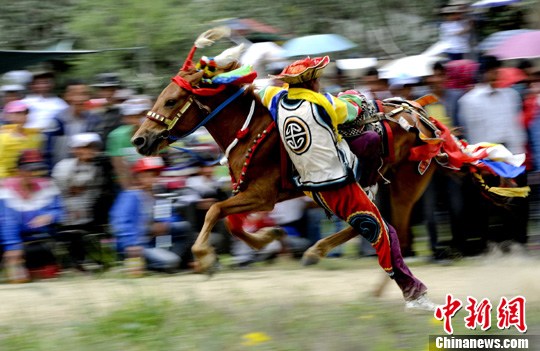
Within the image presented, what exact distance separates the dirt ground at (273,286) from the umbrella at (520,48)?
2428mm

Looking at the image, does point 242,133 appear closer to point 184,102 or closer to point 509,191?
point 184,102

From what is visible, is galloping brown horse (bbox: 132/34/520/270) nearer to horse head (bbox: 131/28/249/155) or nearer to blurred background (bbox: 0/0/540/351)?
horse head (bbox: 131/28/249/155)

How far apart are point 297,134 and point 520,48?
483 cm

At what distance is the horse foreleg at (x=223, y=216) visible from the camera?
7375 millimetres

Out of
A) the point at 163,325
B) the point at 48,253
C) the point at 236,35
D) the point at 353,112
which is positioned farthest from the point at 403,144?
the point at 236,35

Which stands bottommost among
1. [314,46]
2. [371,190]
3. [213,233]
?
[213,233]

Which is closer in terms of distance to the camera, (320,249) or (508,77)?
(320,249)

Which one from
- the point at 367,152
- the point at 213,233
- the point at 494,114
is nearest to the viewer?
the point at 367,152

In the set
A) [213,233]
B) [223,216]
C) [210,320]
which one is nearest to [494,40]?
[213,233]

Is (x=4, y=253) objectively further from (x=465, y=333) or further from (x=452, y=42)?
(x=452, y=42)

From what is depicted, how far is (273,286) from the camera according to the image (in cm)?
843

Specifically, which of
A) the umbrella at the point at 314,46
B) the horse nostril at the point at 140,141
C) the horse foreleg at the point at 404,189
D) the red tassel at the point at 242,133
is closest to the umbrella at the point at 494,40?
the umbrella at the point at 314,46

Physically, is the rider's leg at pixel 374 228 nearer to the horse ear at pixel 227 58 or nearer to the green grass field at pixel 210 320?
the green grass field at pixel 210 320

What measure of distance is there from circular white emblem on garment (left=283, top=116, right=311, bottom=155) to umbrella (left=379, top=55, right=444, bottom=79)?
3891mm
